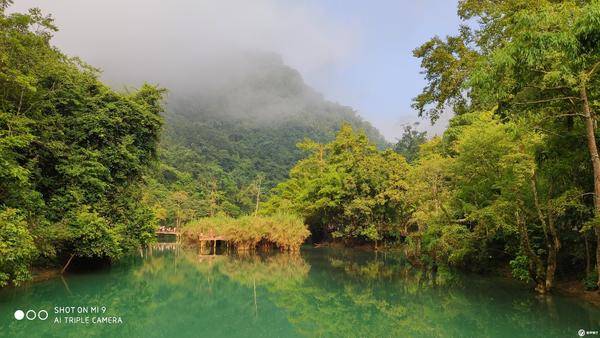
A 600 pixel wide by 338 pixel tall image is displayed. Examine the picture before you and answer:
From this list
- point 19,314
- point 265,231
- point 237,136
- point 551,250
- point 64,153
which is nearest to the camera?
point 19,314

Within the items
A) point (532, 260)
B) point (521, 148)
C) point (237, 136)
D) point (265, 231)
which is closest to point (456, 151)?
point (521, 148)

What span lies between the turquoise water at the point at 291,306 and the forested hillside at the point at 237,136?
8327 mm

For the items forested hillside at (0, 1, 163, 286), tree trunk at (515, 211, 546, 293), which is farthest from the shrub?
tree trunk at (515, 211, 546, 293)

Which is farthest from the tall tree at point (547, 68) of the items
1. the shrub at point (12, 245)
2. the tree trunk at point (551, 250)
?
the shrub at point (12, 245)

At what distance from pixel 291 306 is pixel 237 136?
7749 cm

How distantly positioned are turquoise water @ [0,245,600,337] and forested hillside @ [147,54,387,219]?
Result: 8.33 metres

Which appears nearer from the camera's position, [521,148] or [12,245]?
[12,245]

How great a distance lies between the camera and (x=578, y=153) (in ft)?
30.1

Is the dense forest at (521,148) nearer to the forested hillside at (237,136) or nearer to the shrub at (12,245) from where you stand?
the shrub at (12,245)

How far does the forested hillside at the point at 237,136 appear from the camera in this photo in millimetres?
45094

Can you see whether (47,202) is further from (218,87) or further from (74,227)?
(218,87)

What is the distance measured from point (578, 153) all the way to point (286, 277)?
1008 cm

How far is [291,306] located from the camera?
34.8ft

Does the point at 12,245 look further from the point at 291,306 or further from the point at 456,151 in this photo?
the point at 456,151
